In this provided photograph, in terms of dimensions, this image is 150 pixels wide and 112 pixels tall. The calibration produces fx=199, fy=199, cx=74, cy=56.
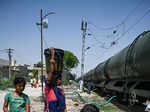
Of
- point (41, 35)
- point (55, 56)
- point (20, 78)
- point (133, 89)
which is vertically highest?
point (41, 35)

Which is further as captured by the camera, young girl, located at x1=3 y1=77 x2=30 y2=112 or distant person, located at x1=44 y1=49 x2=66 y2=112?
young girl, located at x1=3 y1=77 x2=30 y2=112

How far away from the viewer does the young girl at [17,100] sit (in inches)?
122

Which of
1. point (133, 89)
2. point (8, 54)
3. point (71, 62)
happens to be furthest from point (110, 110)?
point (71, 62)

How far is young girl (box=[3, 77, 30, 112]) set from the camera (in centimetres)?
311

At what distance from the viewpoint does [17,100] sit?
3131mm

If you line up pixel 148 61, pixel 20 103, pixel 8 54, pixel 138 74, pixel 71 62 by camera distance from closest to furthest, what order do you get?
pixel 20 103
pixel 148 61
pixel 138 74
pixel 8 54
pixel 71 62

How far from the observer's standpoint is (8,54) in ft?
137

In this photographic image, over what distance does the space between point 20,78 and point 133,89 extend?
14.7 feet

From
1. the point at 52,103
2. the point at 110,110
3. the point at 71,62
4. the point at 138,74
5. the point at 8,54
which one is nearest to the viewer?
the point at 52,103

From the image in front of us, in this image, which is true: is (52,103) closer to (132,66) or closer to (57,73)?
(57,73)

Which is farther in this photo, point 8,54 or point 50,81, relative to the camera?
point 8,54

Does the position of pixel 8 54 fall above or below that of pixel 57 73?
above

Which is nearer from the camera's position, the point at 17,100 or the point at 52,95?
the point at 52,95

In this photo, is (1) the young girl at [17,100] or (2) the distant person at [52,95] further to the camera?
(1) the young girl at [17,100]
